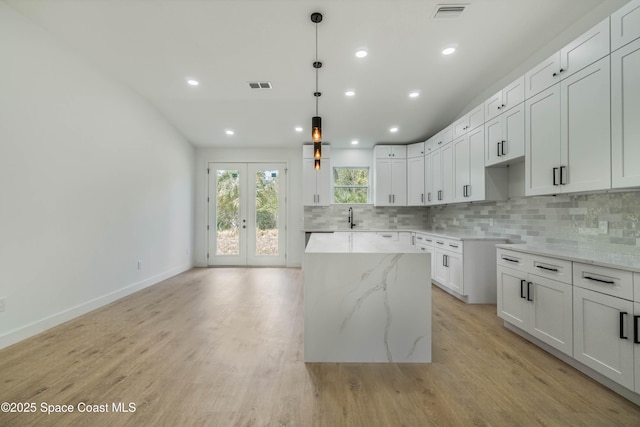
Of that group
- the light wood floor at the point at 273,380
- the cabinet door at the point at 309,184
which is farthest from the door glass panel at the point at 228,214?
the light wood floor at the point at 273,380

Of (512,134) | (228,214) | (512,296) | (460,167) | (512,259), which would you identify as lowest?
(512,296)

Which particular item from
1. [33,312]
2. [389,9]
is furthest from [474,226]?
[33,312]

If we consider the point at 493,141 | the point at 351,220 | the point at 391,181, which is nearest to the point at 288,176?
the point at 351,220

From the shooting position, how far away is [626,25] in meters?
1.79

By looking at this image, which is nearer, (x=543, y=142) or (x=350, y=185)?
(x=543, y=142)

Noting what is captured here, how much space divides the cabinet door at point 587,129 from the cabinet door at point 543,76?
15 cm

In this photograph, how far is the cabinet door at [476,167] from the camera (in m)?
3.57

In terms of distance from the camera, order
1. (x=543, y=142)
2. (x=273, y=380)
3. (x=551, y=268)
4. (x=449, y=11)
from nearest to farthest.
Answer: (x=273, y=380), (x=551, y=268), (x=449, y=11), (x=543, y=142)

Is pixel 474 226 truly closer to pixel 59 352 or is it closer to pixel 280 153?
pixel 280 153

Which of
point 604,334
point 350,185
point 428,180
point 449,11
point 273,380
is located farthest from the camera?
point 350,185

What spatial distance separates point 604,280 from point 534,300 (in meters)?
0.66

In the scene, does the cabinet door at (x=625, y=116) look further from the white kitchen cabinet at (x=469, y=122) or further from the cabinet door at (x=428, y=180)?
the cabinet door at (x=428, y=180)

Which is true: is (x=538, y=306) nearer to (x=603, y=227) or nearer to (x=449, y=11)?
(x=603, y=227)

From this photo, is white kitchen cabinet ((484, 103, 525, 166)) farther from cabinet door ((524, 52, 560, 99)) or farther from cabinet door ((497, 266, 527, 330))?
cabinet door ((497, 266, 527, 330))
